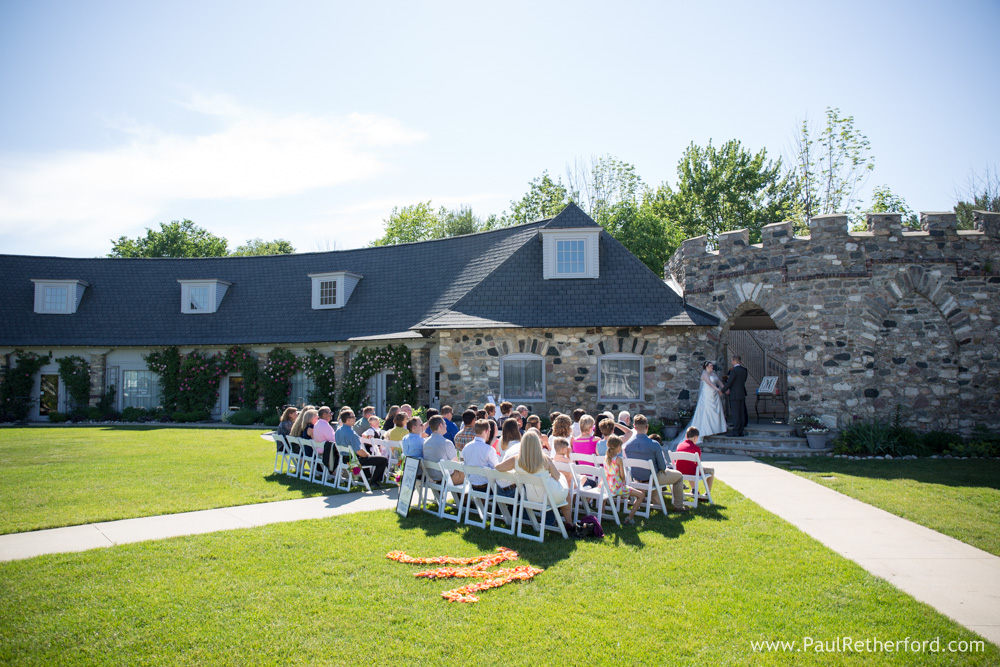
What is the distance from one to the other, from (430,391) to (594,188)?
25567 millimetres

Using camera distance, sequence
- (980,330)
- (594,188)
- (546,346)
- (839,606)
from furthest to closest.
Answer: (594,188) < (546,346) < (980,330) < (839,606)

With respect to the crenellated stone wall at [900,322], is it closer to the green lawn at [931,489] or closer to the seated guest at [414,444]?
the green lawn at [931,489]

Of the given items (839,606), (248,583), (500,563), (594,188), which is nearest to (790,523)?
(839,606)

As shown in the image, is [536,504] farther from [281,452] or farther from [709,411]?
[709,411]

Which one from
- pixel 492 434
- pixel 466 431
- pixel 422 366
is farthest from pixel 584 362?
pixel 492 434

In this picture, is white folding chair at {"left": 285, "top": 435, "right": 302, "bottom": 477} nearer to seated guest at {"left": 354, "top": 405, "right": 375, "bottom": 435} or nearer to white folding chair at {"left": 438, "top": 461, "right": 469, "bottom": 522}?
seated guest at {"left": 354, "top": 405, "right": 375, "bottom": 435}

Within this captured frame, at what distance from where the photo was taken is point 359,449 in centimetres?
1028

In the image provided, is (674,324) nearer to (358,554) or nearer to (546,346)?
(546,346)

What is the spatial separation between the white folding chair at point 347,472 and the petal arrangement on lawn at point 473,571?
383 centimetres

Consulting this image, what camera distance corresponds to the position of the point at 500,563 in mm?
6348

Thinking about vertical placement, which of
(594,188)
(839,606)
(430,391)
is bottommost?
(839,606)

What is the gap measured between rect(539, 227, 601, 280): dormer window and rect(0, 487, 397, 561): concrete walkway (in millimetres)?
10104

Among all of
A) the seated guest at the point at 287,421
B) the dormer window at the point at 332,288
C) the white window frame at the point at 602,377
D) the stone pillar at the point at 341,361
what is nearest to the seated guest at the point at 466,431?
the seated guest at the point at 287,421

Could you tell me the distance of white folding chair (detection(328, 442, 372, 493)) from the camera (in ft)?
33.6
